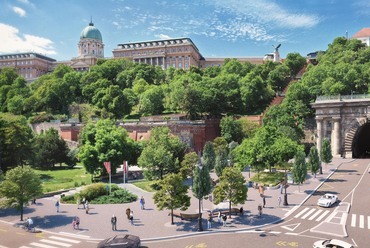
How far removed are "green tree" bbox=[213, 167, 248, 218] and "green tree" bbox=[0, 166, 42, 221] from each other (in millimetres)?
17346

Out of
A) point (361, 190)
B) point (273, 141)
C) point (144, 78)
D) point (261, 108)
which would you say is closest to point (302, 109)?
point (261, 108)

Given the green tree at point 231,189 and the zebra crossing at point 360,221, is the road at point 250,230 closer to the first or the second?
the zebra crossing at point 360,221

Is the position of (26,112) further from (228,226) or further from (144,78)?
(228,226)

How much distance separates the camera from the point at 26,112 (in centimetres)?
10481

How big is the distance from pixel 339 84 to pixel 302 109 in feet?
30.1

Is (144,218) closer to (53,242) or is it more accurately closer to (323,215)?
(53,242)

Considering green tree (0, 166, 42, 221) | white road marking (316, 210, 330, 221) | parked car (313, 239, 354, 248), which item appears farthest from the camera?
green tree (0, 166, 42, 221)

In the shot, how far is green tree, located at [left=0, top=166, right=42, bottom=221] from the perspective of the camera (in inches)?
1235

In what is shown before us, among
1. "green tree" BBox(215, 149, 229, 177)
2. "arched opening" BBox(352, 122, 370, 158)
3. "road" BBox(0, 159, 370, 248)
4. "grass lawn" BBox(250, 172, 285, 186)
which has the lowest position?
"road" BBox(0, 159, 370, 248)

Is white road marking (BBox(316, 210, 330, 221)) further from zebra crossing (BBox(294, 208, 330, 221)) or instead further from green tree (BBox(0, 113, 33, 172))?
green tree (BBox(0, 113, 33, 172))

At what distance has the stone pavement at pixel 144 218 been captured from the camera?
28500mm

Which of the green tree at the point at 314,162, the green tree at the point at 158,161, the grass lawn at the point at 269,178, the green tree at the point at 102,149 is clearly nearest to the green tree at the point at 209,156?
the green tree at the point at 158,161

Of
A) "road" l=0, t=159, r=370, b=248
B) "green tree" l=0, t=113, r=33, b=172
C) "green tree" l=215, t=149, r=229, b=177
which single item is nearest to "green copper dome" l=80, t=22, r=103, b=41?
"green tree" l=0, t=113, r=33, b=172

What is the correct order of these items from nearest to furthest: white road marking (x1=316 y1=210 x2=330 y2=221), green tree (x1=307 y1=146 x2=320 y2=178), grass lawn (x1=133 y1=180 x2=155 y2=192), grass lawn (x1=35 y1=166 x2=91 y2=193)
Result: white road marking (x1=316 y1=210 x2=330 y2=221), green tree (x1=307 y1=146 x2=320 y2=178), grass lawn (x1=133 y1=180 x2=155 y2=192), grass lawn (x1=35 y1=166 x2=91 y2=193)
